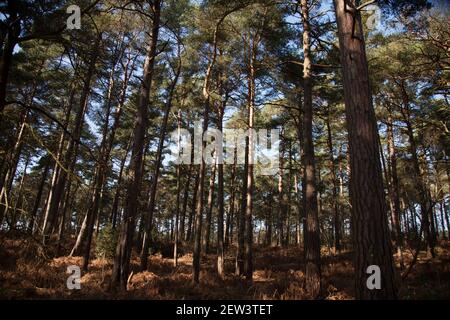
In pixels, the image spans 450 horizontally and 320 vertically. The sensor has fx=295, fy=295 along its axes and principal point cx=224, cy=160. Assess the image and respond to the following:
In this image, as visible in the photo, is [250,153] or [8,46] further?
[250,153]

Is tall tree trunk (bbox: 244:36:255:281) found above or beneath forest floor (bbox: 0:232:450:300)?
above

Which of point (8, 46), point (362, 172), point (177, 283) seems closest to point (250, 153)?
point (177, 283)

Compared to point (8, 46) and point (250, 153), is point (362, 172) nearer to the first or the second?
point (8, 46)

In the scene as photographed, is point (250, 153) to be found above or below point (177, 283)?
above

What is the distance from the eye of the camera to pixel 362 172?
4230 millimetres

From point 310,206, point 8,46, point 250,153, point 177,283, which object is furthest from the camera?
point 250,153

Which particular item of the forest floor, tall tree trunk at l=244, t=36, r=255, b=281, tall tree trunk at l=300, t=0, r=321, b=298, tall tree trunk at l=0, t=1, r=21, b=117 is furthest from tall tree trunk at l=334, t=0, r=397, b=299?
tall tree trunk at l=244, t=36, r=255, b=281

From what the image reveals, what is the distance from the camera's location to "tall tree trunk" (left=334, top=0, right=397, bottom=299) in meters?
3.91

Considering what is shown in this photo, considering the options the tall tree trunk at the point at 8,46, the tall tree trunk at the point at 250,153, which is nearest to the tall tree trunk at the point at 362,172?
the tall tree trunk at the point at 8,46

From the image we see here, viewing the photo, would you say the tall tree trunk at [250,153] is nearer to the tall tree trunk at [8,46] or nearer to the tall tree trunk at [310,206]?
the tall tree trunk at [310,206]

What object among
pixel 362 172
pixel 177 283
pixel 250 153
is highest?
pixel 250 153

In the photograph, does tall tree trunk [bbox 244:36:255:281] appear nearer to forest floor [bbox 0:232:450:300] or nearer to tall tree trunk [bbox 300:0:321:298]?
forest floor [bbox 0:232:450:300]

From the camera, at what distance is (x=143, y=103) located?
8594 millimetres

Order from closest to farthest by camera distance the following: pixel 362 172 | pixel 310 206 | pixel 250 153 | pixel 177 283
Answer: pixel 362 172
pixel 310 206
pixel 177 283
pixel 250 153
